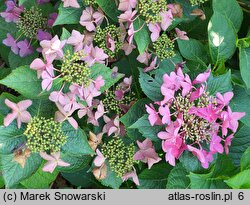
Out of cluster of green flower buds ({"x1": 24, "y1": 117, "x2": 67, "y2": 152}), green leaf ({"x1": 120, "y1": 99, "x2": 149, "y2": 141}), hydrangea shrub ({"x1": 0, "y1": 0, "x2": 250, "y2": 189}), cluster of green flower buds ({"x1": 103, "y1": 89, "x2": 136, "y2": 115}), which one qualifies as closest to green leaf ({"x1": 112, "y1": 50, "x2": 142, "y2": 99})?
hydrangea shrub ({"x1": 0, "y1": 0, "x2": 250, "y2": 189})

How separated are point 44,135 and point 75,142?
12cm

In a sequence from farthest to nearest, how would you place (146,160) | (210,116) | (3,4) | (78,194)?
(3,4), (78,194), (146,160), (210,116)

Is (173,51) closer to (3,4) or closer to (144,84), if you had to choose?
(144,84)

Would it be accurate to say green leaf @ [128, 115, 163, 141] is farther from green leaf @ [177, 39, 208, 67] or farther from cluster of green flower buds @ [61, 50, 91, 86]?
green leaf @ [177, 39, 208, 67]

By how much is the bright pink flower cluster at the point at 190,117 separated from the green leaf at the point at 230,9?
0.33 m

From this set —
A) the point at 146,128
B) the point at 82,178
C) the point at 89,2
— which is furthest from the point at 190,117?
the point at 82,178

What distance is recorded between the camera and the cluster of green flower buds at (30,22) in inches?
68.0

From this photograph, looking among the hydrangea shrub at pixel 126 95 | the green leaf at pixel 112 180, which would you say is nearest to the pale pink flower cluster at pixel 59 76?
the hydrangea shrub at pixel 126 95

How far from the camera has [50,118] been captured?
4.67ft

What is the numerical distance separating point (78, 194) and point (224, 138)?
569 mm

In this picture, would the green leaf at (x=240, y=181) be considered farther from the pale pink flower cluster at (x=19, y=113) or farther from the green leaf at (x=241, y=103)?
the pale pink flower cluster at (x=19, y=113)

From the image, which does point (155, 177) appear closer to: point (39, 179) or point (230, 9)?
point (39, 179)

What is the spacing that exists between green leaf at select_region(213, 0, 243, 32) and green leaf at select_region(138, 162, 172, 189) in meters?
0.59

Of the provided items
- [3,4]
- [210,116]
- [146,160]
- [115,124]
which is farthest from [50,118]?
[3,4]
